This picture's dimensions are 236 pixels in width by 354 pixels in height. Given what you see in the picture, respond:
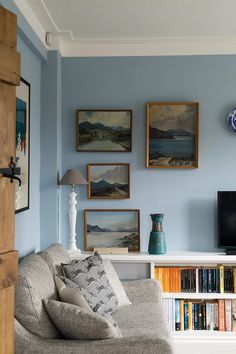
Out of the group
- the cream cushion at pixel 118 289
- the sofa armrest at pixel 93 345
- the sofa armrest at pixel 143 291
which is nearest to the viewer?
the sofa armrest at pixel 93 345

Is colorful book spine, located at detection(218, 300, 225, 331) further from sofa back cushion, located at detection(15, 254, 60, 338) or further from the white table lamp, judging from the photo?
sofa back cushion, located at detection(15, 254, 60, 338)

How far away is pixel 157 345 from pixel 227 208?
81.4 inches

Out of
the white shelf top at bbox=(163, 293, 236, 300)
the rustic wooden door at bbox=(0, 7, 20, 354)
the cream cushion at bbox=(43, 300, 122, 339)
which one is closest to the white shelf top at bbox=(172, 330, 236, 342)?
the white shelf top at bbox=(163, 293, 236, 300)

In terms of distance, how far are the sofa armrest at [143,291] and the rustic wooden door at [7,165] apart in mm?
1633

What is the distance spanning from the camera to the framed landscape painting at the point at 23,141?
3689mm

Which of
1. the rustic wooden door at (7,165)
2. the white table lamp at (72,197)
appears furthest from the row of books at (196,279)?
the rustic wooden door at (7,165)

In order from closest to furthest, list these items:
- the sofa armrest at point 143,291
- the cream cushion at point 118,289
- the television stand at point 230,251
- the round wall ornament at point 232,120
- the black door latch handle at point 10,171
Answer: the black door latch handle at point 10,171, the cream cushion at point 118,289, the sofa armrest at point 143,291, the television stand at point 230,251, the round wall ornament at point 232,120

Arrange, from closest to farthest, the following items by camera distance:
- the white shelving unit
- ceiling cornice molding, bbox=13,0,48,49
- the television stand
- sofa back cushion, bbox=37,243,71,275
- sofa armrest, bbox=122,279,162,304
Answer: sofa back cushion, bbox=37,243,71,275 < ceiling cornice molding, bbox=13,0,48,49 < sofa armrest, bbox=122,279,162,304 < the white shelving unit < the television stand

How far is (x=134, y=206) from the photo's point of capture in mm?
4754

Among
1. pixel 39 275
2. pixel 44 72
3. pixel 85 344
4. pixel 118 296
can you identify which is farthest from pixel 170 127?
pixel 85 344

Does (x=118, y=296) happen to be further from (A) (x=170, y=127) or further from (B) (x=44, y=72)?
(B) (x=44, y=72)

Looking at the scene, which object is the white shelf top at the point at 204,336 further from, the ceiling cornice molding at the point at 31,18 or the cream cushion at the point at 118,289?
the ceiling cornice molding at the point at 31,18

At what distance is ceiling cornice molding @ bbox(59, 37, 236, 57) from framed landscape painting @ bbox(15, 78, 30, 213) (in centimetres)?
91

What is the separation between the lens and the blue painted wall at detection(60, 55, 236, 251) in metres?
4.72
